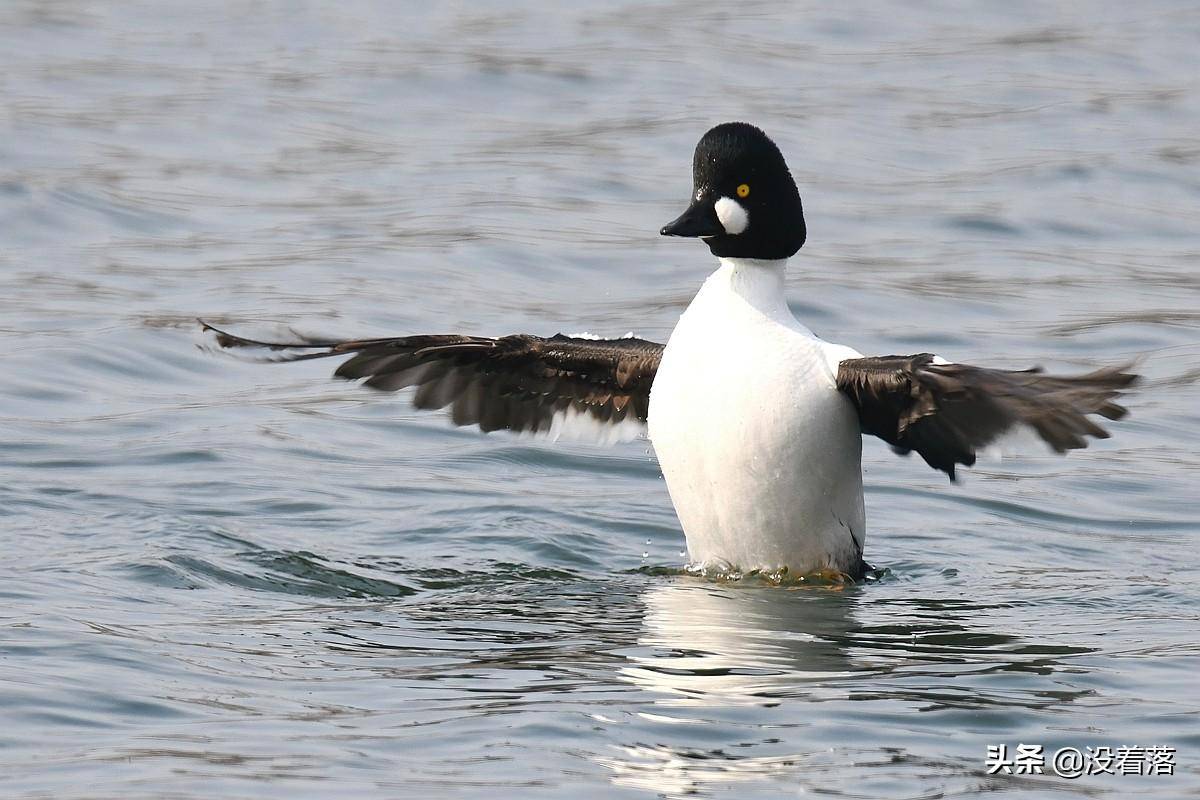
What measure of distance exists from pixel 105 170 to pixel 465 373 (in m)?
8.30

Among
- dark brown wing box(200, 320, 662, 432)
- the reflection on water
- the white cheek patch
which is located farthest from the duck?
the reflection on water

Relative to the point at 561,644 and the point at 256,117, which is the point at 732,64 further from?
the point at 561,644

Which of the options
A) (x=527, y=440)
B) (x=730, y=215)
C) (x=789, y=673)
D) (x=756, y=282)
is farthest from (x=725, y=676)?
(x=527, y=440)

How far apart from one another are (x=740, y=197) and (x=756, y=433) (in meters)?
0.95

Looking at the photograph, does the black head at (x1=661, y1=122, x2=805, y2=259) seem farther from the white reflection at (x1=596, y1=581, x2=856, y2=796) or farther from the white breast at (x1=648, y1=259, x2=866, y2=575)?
the white reflection at (x1=596, y1=581, x2=856, y2=796)

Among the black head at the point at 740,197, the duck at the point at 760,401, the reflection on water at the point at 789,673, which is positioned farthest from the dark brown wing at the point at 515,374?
the reflection on water at the point at 789,673

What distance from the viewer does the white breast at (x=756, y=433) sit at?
7465 mm

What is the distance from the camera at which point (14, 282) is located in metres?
13.3

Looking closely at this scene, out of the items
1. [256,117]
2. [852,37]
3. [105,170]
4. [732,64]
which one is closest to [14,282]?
[105,170]

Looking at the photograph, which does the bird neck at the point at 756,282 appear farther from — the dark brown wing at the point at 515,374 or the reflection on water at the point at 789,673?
the reflection on water at the point at 789,673

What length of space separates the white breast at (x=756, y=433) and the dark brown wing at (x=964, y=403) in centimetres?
20

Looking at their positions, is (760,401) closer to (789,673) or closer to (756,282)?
(756,282)

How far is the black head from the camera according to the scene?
7656mm

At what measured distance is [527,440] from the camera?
955 cm
